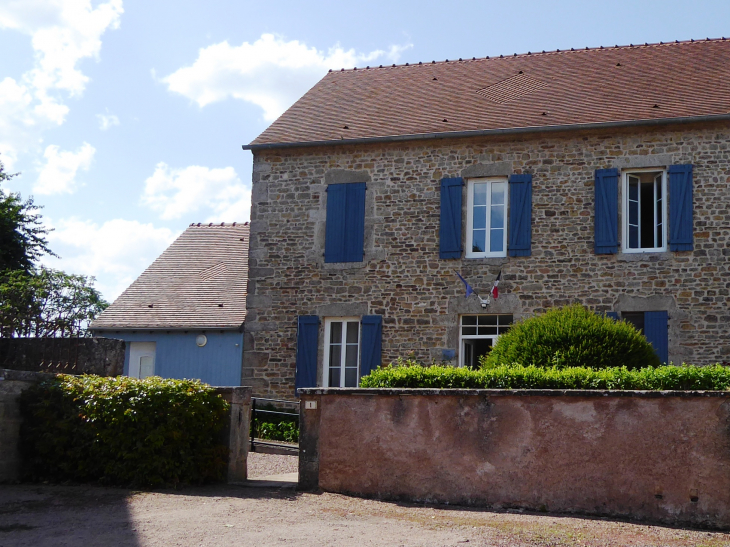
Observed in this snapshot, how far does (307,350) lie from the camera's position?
14578mm

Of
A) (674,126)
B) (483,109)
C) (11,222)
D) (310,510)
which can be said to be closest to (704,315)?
(674,126)

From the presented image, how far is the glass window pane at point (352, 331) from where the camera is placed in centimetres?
1465

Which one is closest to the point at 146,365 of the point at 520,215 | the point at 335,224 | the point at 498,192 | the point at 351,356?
the point at 351,356

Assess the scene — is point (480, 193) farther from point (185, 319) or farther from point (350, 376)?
point (185, 319)

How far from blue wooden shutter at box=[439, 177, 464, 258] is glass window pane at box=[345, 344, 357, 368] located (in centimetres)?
220

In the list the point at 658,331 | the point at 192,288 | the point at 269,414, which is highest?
the point at 192,288

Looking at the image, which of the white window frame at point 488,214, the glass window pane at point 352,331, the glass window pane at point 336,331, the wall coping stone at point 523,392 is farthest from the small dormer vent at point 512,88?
the wall coping stone at point 523,392

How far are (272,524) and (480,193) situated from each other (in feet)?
28.3

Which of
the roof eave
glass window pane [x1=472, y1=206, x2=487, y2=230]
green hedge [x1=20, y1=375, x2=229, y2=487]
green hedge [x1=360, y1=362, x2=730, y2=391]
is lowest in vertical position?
green hedge [x1=20, y1=375, x2=229, y2=487]

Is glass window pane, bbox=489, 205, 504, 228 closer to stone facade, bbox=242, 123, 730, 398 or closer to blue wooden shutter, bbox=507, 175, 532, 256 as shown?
blue wooden shutter, bbox=507, 175, 532, 256

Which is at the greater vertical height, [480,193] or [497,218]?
[480,193]

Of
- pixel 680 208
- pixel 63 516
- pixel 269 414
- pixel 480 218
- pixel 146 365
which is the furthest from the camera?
pixel 146 365

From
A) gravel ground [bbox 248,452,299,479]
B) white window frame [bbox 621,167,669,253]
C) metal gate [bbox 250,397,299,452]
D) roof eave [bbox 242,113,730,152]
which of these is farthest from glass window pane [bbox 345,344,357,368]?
white window frame [bbox 621,167,669,253]

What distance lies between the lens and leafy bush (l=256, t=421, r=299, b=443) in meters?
14.0
